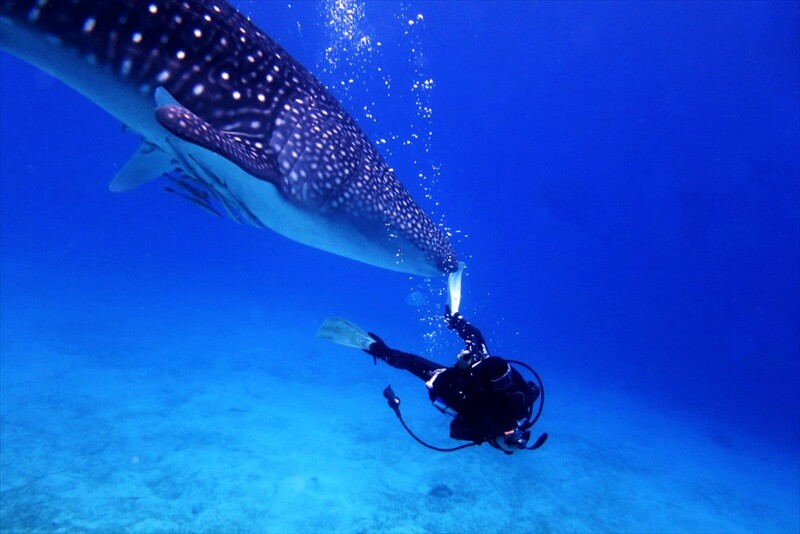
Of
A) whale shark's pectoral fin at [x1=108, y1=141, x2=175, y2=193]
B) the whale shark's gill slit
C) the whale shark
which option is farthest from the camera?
whale shark's pectoral fin at [x1=108, y1=141, x2=175, y2=193]

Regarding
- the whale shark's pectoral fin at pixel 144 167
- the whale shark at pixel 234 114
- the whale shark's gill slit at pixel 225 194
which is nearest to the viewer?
the whale shark at pixel 234 114

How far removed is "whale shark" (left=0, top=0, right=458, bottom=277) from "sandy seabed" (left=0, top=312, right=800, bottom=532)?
22.7 feet

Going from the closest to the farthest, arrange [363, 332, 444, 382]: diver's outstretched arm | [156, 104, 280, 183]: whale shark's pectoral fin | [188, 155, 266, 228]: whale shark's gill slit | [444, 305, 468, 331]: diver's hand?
[156, 104, 280, 183]: whale shark's pectoral fin
[188, 155, 266, 228]: whale shark's gill slit
[363, 332, 444, 382]: diver's outstretched arm
[444, 305, 468, 331]: diver's hand

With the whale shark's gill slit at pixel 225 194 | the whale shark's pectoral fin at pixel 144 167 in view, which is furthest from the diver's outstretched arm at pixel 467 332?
the whale shark's pectoral fin at pixel 144 167

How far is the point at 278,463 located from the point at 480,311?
6881 centimetres

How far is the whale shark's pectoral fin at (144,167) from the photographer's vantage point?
5000 mm

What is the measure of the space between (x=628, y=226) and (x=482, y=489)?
6641 cm

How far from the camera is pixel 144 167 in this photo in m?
5.16

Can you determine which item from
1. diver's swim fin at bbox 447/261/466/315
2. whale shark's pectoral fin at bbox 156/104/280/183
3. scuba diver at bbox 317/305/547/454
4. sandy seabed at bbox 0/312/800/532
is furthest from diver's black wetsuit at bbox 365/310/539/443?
sandy seabed at bbox 0/312/800/532

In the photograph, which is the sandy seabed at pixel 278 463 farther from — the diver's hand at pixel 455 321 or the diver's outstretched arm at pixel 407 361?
the diver's hand at pixel 455 321

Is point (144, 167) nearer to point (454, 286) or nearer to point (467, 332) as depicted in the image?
point (454, 286)

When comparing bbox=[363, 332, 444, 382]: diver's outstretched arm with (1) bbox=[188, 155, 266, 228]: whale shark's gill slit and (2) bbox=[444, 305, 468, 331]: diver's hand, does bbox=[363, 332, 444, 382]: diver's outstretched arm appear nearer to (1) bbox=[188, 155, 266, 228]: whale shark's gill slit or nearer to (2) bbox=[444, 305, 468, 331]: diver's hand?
(2) bbox=[444, 305, 468, 331]: diver's hand

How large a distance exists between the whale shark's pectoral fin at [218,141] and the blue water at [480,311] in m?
7.49

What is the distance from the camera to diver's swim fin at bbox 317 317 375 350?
5.26m
